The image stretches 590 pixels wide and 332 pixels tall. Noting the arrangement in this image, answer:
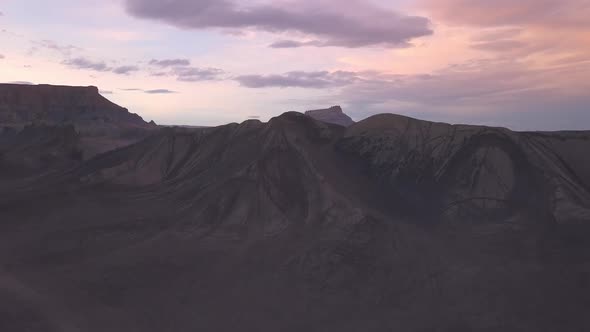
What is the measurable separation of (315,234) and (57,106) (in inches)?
3498

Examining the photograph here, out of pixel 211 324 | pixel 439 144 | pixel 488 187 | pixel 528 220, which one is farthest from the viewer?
pixel 439 144

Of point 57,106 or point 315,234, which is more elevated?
point 57,106

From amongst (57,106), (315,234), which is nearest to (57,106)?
(57,106)

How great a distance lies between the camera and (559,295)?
16453 mm

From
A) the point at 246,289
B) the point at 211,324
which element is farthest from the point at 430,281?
the point at 211,324

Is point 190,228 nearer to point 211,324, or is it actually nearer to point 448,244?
point 211,324

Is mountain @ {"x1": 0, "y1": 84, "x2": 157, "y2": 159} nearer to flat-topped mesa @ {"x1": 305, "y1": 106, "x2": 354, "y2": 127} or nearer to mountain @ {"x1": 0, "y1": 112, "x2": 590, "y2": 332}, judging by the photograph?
flat-topped mesa @ {"x1": 305, "y1": 106, "x2": 354, "y2": 127}

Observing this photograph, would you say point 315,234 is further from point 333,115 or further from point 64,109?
point 333,115

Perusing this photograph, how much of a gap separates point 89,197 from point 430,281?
21.9 meters

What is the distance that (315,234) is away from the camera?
70.8 feet

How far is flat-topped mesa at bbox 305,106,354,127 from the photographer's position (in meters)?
112

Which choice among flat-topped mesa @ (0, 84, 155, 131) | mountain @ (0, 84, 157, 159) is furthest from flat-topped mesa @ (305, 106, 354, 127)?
flat-topped mesa @ (0, 84, 155, 131)

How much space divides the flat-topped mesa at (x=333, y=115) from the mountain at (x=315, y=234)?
7941 cm

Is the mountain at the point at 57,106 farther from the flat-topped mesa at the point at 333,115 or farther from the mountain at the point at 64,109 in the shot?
the flat-topped mesa at the point at 333,115
